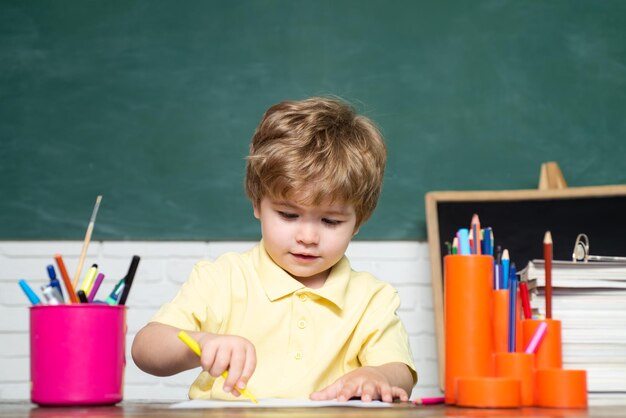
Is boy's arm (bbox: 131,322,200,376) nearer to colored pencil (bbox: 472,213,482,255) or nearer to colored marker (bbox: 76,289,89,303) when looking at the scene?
colored marker (bbox: 76,289,89,303)

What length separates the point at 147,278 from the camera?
7.65ft

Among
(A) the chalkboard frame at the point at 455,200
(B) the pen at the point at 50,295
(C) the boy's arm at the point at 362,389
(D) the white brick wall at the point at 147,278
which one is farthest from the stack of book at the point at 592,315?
(D) the white brick wall at the point at 147,278

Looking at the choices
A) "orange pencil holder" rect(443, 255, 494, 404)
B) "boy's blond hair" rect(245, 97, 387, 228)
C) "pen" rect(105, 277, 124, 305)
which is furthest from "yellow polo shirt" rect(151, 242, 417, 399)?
"orange pencil holder" rect(443, 255, 494, 404)

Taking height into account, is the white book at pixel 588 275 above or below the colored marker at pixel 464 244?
below

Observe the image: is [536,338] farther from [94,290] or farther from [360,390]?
[94,290]

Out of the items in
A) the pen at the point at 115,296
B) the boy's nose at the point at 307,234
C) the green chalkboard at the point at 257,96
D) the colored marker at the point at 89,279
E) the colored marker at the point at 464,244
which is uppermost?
the green chalkboard at the point at 257,96

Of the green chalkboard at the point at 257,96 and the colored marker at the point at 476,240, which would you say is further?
the green chalkboard at the point at 257,96

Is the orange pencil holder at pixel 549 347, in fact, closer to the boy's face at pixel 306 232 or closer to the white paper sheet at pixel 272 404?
the white paper sheet at pixel 272 404

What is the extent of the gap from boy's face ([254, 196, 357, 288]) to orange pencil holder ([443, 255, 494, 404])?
13.7 inches

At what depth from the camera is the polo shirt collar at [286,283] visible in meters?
1.30

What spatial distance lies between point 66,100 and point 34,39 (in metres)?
0.20

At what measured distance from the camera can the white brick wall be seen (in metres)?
2.31

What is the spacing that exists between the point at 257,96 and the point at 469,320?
62.6 inches

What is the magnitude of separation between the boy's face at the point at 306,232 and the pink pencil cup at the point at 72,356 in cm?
39
